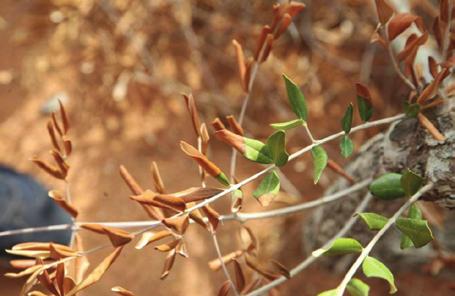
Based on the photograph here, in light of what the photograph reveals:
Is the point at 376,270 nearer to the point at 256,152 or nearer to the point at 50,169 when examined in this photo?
the point at 256,152

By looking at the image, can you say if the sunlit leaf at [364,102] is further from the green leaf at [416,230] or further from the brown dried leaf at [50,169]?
the brown dried leaf at [50,169]

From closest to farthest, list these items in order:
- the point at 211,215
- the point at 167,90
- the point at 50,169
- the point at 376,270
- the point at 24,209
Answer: the point at 376,270 < the point at 211,215 < the point at 50,169 < the point at 24,209 < the point at 167,90

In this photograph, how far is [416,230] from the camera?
80 centimetres

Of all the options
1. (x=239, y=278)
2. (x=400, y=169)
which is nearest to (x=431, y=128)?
(x=400, y=169)

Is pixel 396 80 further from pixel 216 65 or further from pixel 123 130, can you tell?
pixel 123 130

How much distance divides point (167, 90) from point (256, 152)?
1.05 meters

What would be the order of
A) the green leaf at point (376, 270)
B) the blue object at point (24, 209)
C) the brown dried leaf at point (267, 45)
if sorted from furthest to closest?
1. the blue object at point (24, 209)
2. the brown dried leaf at point (267, 45)
3. the green leaf at point (376, 270)

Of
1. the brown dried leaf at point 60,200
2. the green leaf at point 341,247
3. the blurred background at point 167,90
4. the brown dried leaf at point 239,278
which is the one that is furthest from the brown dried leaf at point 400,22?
the blurred background at point 167,90

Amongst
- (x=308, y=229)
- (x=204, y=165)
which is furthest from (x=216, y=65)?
(x=204, y=165)

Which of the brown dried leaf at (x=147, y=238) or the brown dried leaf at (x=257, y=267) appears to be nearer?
the brown dried leaf at (x=147, y=238)

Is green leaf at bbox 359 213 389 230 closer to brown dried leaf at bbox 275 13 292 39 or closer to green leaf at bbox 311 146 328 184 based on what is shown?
green leaf at bbox 311 146 328 184

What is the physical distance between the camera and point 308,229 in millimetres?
1582

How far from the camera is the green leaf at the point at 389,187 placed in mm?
959

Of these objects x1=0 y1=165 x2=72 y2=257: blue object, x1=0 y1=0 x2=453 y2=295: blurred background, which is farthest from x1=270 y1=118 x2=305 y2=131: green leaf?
x1=0 y1=165 x2=72 y2=257: blue object
